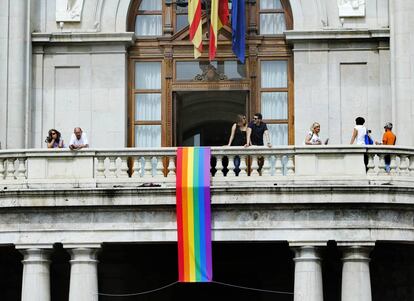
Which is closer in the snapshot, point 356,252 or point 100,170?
point 356,252

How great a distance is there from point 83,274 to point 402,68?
1139cm

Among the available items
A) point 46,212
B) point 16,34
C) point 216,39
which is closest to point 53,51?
point 16,34

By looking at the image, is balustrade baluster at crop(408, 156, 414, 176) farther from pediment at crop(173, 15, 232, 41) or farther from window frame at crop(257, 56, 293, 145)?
pediment at crop(173, 15, 232, 41)

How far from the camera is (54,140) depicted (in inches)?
1531

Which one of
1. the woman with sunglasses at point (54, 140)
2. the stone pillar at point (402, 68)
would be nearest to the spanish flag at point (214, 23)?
the stone pillar at point (402, 68)

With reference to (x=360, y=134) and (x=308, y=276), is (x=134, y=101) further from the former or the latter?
(x=308, y=276)

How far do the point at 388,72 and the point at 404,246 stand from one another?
5.29m

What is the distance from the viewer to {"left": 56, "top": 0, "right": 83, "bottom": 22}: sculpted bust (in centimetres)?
4312

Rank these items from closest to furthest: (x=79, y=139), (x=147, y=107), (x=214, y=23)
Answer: (x=79, y=139) < (x=214, y=23) < (x=147, y=107)

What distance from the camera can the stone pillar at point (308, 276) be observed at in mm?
35875

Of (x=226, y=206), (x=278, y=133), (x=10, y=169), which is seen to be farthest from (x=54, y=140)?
(x=278, y=133)

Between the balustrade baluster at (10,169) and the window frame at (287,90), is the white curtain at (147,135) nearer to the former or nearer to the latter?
the window frame at (287,90)

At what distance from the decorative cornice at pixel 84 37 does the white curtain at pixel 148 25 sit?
0.69 m

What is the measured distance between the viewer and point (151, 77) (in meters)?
43.6
